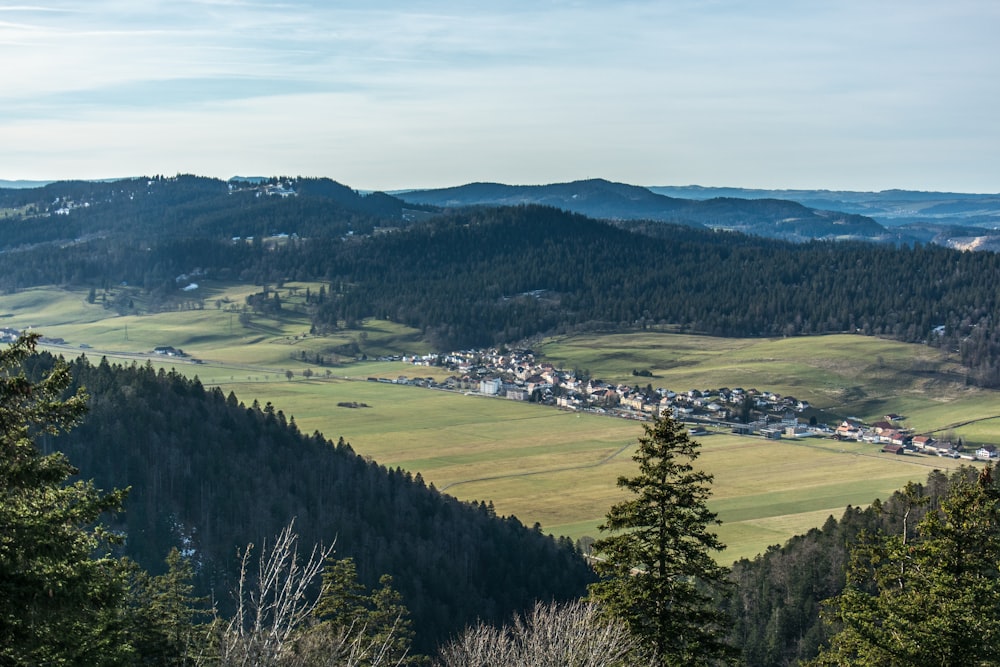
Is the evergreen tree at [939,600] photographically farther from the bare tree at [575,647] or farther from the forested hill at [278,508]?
the forested hill at [278,508]

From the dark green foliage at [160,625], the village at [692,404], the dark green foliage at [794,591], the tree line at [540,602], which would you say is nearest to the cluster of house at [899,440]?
the village at [692,404]

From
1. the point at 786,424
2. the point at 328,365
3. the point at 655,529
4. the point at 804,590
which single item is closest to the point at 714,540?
the point at 655,529

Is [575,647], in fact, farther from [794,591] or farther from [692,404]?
[692,404]

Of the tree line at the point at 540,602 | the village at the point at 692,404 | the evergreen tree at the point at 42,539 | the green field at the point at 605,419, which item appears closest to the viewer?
the evergreen tree at the point at 42,539

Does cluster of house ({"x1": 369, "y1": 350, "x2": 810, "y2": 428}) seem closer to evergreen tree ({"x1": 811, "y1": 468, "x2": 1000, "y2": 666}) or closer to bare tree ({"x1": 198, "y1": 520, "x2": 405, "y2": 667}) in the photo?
evergreen tree ({"x1": 811, "y1": 468, "x2": 1000, "y2": 666})

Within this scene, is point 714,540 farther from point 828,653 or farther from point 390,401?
point 390,401

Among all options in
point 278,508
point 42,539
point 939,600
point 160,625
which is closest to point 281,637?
point 42,539

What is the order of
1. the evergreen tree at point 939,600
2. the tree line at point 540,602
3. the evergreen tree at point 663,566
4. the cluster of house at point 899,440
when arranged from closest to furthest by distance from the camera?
the tree line at point 540,602 < the evergreen tree at point 939,600 < the evergreen tree at point 663,566 < the cluster of house at point 899,440
